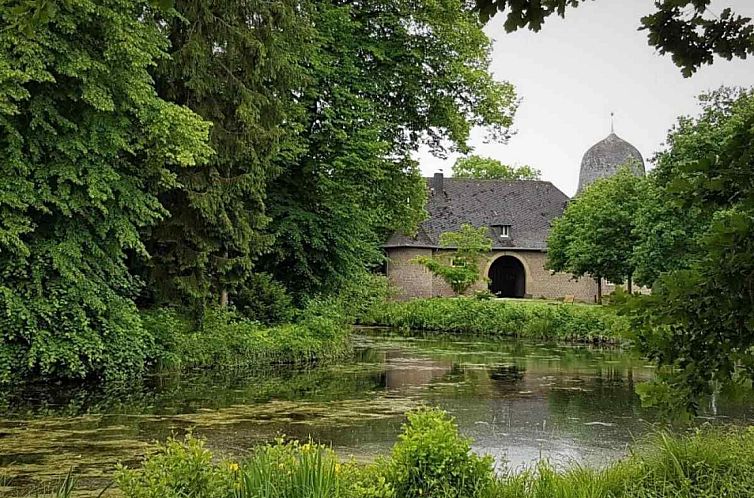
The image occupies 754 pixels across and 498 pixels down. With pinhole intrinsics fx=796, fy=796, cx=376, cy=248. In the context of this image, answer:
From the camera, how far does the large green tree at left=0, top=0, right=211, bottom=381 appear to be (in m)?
11.4

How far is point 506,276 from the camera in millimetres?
45250

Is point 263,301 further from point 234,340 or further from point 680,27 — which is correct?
point 680,27

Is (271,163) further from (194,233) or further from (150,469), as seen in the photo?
(150,469)

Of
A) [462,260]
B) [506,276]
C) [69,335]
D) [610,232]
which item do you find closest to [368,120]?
[69,335]

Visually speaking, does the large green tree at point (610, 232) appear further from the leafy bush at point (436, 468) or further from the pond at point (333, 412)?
the leafy bush at point (436, 468)

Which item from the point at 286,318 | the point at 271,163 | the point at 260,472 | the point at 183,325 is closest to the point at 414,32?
the point at 271,163

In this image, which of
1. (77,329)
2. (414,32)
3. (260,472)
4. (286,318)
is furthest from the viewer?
(414,32)

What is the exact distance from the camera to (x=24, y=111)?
11.7 m

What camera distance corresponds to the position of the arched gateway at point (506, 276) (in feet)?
146

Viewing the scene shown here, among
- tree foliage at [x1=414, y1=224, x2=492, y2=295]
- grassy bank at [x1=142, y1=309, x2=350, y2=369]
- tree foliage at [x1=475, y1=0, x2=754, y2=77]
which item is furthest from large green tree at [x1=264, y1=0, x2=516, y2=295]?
tree foliage at [x1=475, y1=0, x2=754, y2=77]

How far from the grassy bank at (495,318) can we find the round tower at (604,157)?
24100 mm

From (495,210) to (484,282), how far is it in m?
4.96

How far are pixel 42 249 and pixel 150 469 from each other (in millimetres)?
8588

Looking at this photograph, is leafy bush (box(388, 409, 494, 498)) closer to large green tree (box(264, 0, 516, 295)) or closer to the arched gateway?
large green tree (box(264, 0, 516, 295))
